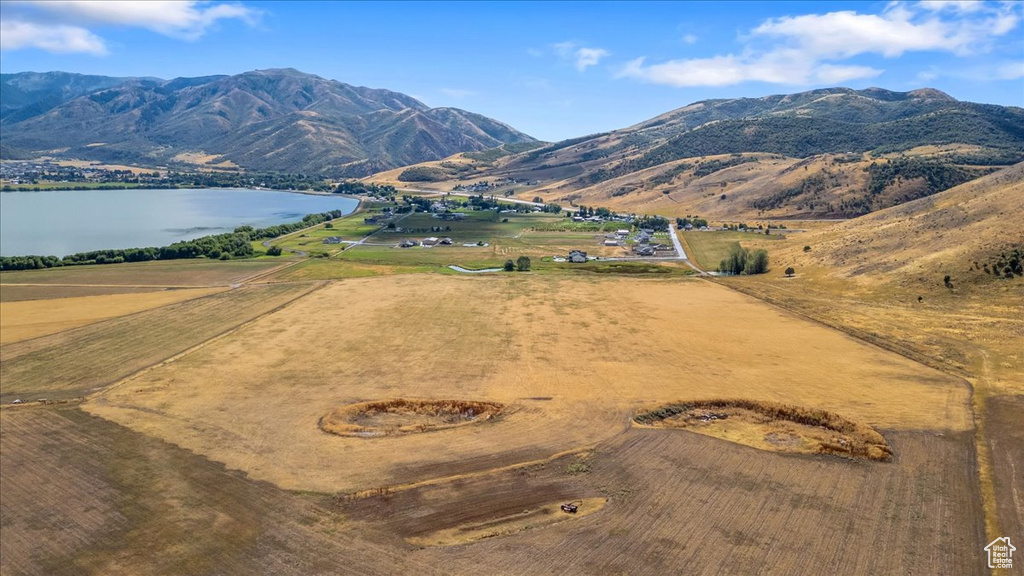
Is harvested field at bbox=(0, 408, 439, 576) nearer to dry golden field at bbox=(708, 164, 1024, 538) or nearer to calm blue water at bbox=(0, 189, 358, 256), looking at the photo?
dry golden field at bbox=(708, 164, 1024, 538)

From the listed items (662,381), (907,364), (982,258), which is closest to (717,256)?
(982,258)

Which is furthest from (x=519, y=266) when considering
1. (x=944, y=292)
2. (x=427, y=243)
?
(x=944, y=292)

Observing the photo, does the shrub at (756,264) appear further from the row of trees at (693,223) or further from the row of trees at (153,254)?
the row of trees at (153,254)

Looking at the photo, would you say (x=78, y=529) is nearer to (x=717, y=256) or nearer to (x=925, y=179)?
(x=717, y=256)

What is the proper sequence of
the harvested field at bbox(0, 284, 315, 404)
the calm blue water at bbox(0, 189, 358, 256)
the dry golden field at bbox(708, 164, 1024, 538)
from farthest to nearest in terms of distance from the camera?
1. the calm blue water at bbox(0, 189, 358, 256)
2. the harvested field at bbox(0, 284, 315, 404)
3. the dry golden field at bbox(708, 164, 1024, 538)

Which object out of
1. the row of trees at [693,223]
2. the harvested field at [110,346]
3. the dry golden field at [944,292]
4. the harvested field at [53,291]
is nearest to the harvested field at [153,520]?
the harvested field at [110,346]

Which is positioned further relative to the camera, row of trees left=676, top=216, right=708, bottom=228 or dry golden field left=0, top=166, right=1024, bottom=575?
row of trees left=676, top=216, right=708, bottom=228

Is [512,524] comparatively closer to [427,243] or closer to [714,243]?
[427,243]

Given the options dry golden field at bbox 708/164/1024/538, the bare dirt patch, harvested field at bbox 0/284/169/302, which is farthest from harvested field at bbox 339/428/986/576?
harvested field at bbox 0/284/169/302
